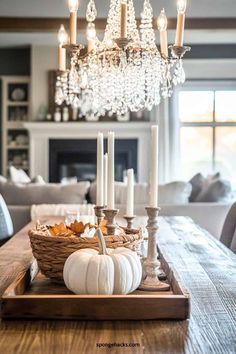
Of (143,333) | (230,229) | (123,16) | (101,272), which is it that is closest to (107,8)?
(123,16)

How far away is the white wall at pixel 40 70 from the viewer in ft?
24.2

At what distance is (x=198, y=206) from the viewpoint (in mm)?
4078

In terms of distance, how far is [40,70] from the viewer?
24.3ft

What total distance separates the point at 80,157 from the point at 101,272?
257 inches

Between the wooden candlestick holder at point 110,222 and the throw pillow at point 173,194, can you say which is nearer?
the wooden candlestick holder at point 110,222

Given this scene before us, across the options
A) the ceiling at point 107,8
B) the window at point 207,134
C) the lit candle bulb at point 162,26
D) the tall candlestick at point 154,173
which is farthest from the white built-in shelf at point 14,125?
the tall candlestick at point 154,173

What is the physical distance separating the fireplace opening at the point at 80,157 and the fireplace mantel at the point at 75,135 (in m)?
0.07

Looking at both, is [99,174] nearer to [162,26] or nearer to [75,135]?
[162,26]

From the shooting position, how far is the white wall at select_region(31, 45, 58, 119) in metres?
7.37

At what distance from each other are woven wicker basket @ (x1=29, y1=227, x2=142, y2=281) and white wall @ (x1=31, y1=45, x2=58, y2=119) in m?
6.20

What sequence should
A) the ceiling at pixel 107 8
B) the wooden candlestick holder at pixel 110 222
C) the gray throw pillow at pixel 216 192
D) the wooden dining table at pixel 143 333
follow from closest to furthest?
the wooden dining table at pixel 143 333 → the wooden candlestick holder at pixel 110 222 → the gray throw pillow at pixel 216 192 → the ceiling at pixel 107 8

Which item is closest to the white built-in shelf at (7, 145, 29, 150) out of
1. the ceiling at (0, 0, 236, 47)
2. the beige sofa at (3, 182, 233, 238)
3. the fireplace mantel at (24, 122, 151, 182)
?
the fireplace mantel at (24, 122, 151, 182)

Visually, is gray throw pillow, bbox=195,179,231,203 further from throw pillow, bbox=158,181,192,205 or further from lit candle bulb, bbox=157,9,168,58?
lit candle bulb, bbox=157,9,168,58

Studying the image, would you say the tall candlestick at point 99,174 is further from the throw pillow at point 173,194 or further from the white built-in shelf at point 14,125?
the white built-in shelf at point 14,125
